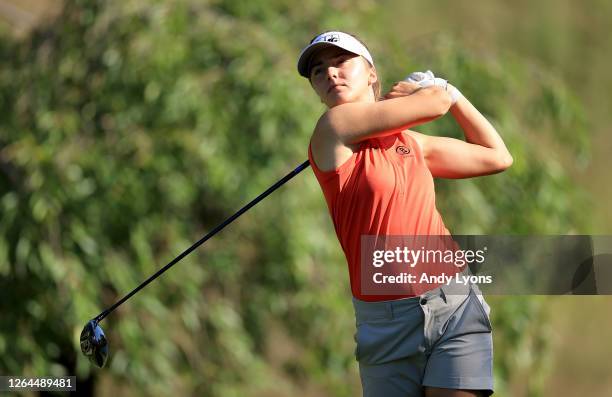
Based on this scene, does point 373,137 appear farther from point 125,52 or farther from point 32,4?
point 32,4

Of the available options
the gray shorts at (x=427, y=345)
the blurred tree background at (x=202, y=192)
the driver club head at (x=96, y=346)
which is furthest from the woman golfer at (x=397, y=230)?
the blurred tree background at (x=202, y=192)

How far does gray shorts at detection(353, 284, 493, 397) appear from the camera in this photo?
2.06 meters

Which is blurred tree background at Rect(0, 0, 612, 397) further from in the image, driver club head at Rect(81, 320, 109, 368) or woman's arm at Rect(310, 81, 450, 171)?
woman's arm at Rect(310, 81, 450, 171)

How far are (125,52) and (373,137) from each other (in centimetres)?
287

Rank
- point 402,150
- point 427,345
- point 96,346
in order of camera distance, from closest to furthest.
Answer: point 427,345 → point 402,150 → point 96,346

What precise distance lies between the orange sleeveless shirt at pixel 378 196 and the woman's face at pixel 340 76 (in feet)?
0.43

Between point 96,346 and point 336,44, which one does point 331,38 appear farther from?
point 96,346

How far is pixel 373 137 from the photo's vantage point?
84.4 inches

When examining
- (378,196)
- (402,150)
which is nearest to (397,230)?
(378,196)

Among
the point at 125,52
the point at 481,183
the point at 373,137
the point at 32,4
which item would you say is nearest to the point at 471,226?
the point at 481,183

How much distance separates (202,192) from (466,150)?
2.75 meters

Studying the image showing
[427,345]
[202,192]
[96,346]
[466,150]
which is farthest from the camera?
[202,192]

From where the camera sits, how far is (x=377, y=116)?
2109 mm

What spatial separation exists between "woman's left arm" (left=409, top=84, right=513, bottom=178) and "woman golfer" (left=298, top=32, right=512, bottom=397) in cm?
9
